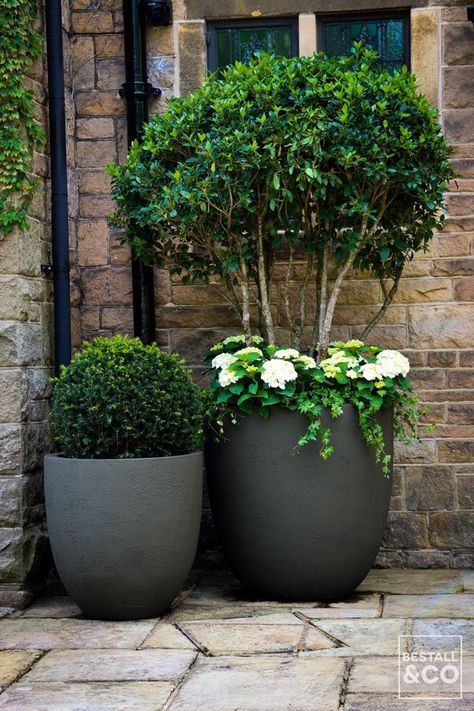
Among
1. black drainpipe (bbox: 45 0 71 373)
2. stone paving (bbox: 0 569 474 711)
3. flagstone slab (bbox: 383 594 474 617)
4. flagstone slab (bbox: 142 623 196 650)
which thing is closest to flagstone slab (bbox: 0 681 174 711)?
stone paving (bbox: 0 569 474 711)

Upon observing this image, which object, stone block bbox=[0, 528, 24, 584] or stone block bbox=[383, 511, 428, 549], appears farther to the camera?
stone block bbox=[383, 511, 428, 549]

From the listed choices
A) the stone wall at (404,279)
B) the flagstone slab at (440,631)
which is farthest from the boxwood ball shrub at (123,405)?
the flagstone slab at (440,631)

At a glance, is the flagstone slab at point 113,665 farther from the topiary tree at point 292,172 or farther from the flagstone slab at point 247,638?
the topiary tree at point 292,172

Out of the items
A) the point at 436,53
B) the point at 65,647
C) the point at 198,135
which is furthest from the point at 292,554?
the point at 436,53

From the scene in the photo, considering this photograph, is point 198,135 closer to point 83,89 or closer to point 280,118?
point 280,118

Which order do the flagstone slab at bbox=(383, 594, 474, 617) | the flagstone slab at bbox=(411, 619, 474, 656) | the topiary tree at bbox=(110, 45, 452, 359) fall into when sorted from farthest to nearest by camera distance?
the topiary tree at bbox=(110, 45, 452, 359), the flagstone slab at bbox=(383, 594, 474, 617), the flagstone slab at bbox=(411, 619, 474, 656)

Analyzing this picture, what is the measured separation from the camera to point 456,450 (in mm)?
5355

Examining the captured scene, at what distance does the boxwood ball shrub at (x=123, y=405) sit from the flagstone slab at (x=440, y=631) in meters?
1.27

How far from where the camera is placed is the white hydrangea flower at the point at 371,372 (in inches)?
181

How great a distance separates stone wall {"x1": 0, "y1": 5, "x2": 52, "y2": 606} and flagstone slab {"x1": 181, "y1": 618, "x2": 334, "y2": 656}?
95cm

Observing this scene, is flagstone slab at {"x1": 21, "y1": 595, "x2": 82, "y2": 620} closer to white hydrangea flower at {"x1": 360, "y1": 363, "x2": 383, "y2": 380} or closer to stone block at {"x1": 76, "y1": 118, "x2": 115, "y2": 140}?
white hydrangea flower at {"x1": 360, "y1": 363, "x2": 383, "y2": 380}

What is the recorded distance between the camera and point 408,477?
541cm

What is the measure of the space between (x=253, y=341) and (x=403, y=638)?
1663mm

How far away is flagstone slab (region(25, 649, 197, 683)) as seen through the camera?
352 cm
